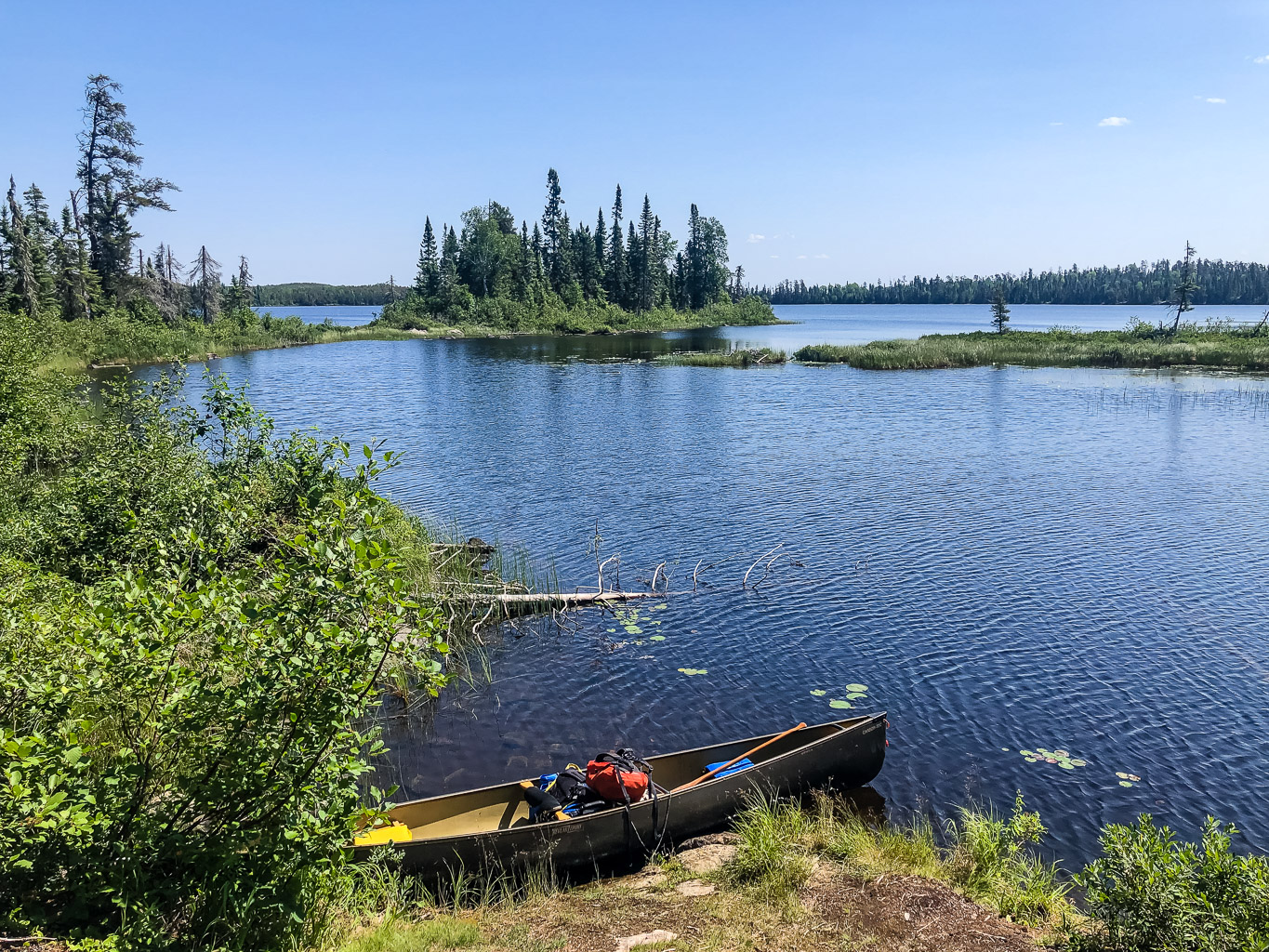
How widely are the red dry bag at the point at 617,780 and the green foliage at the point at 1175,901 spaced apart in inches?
197

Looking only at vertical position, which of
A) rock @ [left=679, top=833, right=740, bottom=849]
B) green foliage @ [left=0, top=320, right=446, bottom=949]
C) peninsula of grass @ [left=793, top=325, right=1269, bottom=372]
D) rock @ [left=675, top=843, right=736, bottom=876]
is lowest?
rock @ [left=679, top=833, right=740, bottom=849]

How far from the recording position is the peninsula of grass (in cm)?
6706

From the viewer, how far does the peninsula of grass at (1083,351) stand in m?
67.1

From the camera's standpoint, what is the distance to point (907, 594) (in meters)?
19.0

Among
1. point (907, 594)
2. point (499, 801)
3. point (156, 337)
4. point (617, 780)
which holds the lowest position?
point (499, 801)

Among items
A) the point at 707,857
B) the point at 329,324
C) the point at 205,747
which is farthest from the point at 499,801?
the point at 329,324

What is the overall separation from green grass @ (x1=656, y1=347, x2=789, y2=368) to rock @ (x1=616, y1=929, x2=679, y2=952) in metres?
66.8

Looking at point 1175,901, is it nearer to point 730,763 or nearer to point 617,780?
point 730,763

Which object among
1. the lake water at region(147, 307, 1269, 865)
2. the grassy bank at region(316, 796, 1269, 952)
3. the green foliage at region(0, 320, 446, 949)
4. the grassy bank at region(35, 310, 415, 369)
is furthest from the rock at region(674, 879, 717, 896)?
the grassy bank at region(35, 310, 415, 369)

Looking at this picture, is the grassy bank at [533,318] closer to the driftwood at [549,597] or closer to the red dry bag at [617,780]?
the driftwood at [549,597]

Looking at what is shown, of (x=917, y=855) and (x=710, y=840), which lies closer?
(x=917, y=855)

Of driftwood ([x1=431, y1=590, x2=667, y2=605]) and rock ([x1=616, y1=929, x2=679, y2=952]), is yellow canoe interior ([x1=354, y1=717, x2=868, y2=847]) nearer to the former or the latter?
rock ([x1=616, y1=929, x2=679, y2=952])

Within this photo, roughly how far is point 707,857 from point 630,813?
123 centimetres

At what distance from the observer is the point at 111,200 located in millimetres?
73562
